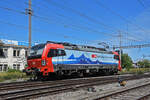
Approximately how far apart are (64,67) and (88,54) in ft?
14.6

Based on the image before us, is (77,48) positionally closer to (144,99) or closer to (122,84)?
(122,84)

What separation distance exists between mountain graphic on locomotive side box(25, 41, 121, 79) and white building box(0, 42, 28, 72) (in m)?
18.3

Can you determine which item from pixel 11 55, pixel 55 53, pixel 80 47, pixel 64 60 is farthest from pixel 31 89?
pixel 11 55

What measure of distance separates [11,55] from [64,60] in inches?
874

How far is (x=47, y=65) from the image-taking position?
1452 cm

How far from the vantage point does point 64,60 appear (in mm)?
16266

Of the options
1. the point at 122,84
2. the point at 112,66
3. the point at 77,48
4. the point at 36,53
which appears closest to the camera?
the point at 122,84

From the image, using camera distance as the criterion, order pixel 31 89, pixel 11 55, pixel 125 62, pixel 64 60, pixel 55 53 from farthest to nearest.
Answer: pixel 125 62 < pixel 11 55 < pixel 64 60 < pixel 55 53 < pixel 31 89

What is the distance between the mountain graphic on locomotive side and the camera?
14.7 m

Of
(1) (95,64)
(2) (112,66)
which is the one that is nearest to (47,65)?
(1) (95,64)

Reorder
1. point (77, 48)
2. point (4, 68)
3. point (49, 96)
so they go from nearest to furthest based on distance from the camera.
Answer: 1. point (49, 96)
2. point (77, 48)
3. point (4, 68)

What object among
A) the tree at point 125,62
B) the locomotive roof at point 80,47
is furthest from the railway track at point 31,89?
the tree at point 125,62

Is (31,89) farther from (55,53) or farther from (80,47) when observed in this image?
(80,47)

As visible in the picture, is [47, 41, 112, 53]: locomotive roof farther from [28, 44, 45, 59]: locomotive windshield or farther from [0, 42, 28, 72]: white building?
[0, 42, 28, 72]: white building
